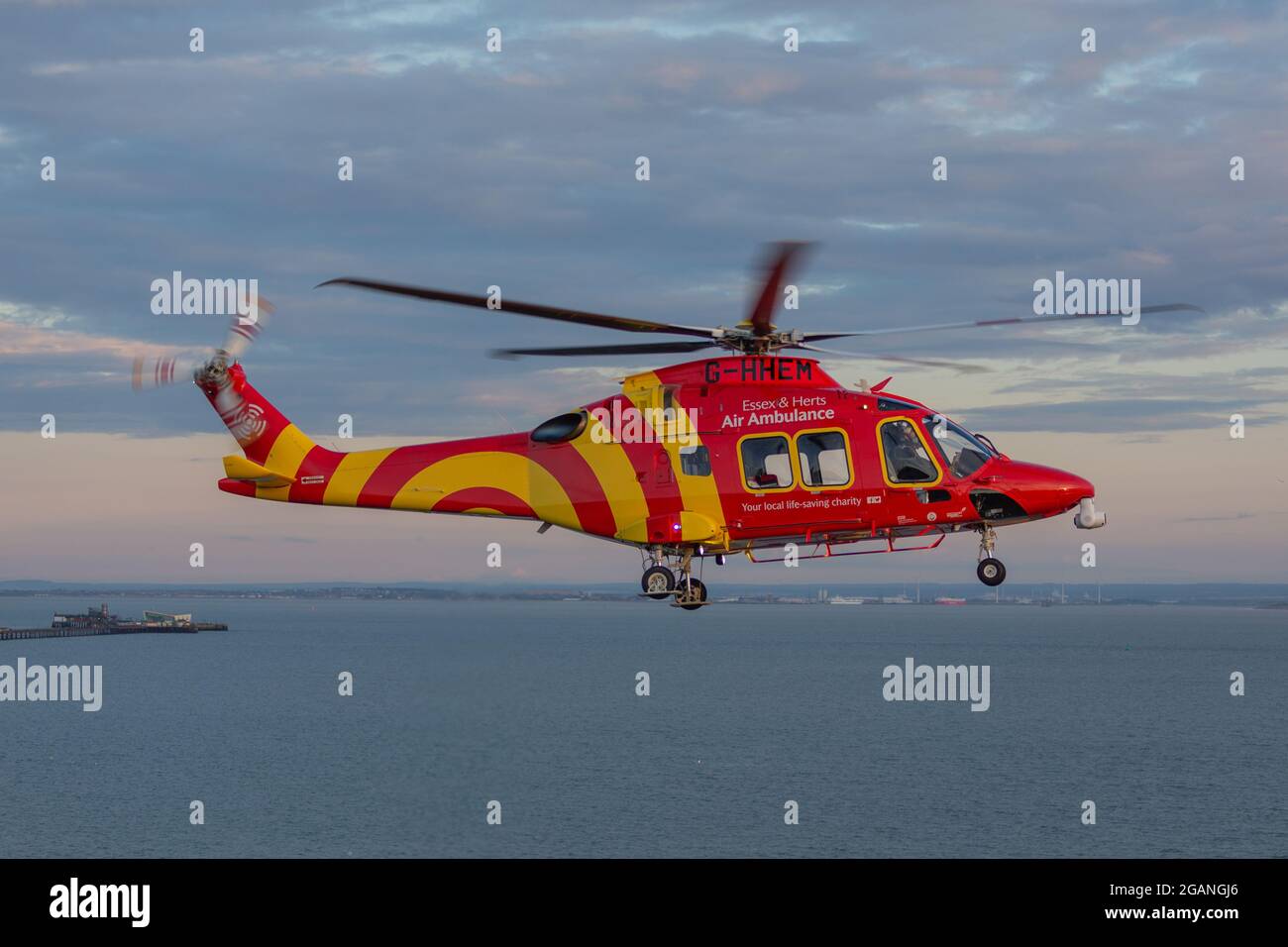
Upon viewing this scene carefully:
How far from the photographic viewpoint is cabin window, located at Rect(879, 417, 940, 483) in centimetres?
2830

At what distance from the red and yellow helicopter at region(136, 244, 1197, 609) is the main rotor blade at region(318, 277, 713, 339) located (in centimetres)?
20

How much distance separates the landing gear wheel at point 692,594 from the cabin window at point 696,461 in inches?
90.4

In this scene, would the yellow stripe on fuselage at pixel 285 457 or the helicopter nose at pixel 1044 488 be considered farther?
the yellow stripe on fuselage at pixel 285 457

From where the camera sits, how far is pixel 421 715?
2975 inches

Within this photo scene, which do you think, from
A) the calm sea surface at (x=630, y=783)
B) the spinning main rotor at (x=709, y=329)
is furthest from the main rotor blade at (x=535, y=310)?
the calm sea surface at (x=630, y=783)

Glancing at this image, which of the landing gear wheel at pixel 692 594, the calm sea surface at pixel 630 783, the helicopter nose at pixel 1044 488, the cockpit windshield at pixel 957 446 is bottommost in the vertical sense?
the calm sea surface at pixel 630 783

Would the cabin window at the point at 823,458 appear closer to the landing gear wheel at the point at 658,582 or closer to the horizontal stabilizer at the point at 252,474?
the landing gear wheel at the point at 658,582

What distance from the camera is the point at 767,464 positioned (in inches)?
1123

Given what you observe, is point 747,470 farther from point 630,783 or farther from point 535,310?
point 630,783

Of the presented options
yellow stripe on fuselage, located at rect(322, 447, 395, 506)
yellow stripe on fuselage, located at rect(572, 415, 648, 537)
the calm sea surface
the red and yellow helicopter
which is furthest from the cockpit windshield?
the calm sea surface

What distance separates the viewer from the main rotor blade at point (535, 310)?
23086 millimetres

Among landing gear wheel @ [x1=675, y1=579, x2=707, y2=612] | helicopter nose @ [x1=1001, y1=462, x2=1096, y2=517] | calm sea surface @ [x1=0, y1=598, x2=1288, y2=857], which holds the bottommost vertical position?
calm sea surface @ [x1=0, y1=598, x2=1288, y2=857]

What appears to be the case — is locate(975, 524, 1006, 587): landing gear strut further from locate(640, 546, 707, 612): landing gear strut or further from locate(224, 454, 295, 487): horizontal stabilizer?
locate(224, 454, 295, 487): horizontal stabilizer
